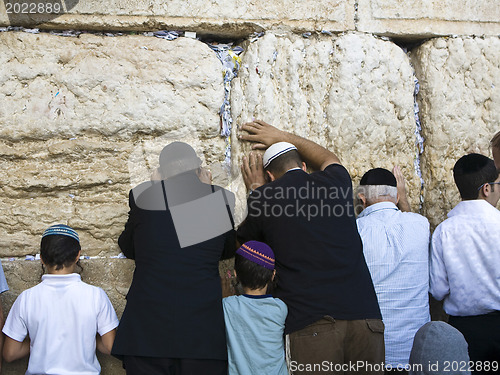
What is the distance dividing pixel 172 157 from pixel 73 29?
1.12 metres

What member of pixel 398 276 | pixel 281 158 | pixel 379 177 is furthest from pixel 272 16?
pixel 398 276

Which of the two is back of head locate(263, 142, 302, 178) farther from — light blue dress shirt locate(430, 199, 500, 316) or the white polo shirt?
the white polo shirt

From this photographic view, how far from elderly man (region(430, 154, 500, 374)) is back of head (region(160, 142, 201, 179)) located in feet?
4.76

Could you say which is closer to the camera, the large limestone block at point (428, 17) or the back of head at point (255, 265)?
the back of head at point (255, 265)

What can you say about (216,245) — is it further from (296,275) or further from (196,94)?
(196,94)

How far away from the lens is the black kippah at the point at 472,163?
3141 millimetres

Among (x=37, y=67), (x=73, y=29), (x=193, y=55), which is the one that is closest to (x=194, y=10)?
(x=193, y=55)

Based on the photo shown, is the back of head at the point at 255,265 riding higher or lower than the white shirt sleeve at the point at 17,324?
higher

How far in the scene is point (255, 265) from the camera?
2.66 meters

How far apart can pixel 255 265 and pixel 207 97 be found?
3.95 feet

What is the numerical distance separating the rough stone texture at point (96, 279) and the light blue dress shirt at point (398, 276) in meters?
1.42

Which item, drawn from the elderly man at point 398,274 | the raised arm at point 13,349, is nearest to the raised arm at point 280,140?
the elderly man at point 398,274

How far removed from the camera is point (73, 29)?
131 inches

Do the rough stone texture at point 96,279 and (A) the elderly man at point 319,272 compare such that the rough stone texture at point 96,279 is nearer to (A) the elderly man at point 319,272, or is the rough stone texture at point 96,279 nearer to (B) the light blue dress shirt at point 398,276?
(A) the elderly man at point 319,272
